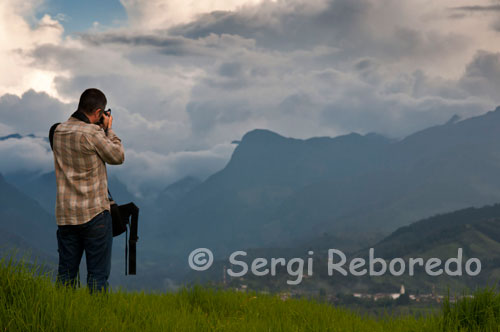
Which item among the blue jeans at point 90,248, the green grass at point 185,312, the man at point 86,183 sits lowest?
the green grass at point 185,312

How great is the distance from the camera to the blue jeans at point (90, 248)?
21.5ft

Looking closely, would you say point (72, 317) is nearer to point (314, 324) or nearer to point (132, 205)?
point (132, 205)

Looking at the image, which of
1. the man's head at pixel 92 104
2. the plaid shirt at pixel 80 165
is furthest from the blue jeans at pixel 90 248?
the man's head at pixel 92 104

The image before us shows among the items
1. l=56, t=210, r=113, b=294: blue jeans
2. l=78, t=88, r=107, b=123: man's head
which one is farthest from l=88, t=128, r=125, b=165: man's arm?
l=56, t=210, r=113, b=294: blue jeans

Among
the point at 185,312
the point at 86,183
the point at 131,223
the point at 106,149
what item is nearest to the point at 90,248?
the point at 131,223

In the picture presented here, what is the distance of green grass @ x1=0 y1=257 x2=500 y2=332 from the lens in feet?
16.4

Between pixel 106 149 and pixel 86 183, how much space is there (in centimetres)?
58

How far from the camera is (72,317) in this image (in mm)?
4996

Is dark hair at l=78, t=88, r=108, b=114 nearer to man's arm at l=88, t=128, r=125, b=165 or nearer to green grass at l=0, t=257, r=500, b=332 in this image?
man's arm at l=88, t=128, r=125, b=165

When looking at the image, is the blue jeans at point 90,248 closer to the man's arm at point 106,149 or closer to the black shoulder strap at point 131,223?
the black shoulder strap at point 131,223

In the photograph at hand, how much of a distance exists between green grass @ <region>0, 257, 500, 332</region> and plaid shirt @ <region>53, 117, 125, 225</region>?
1.01 m

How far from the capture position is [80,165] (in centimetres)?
644

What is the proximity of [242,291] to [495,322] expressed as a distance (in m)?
4.12

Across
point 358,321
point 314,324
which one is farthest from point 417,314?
point 314,324
